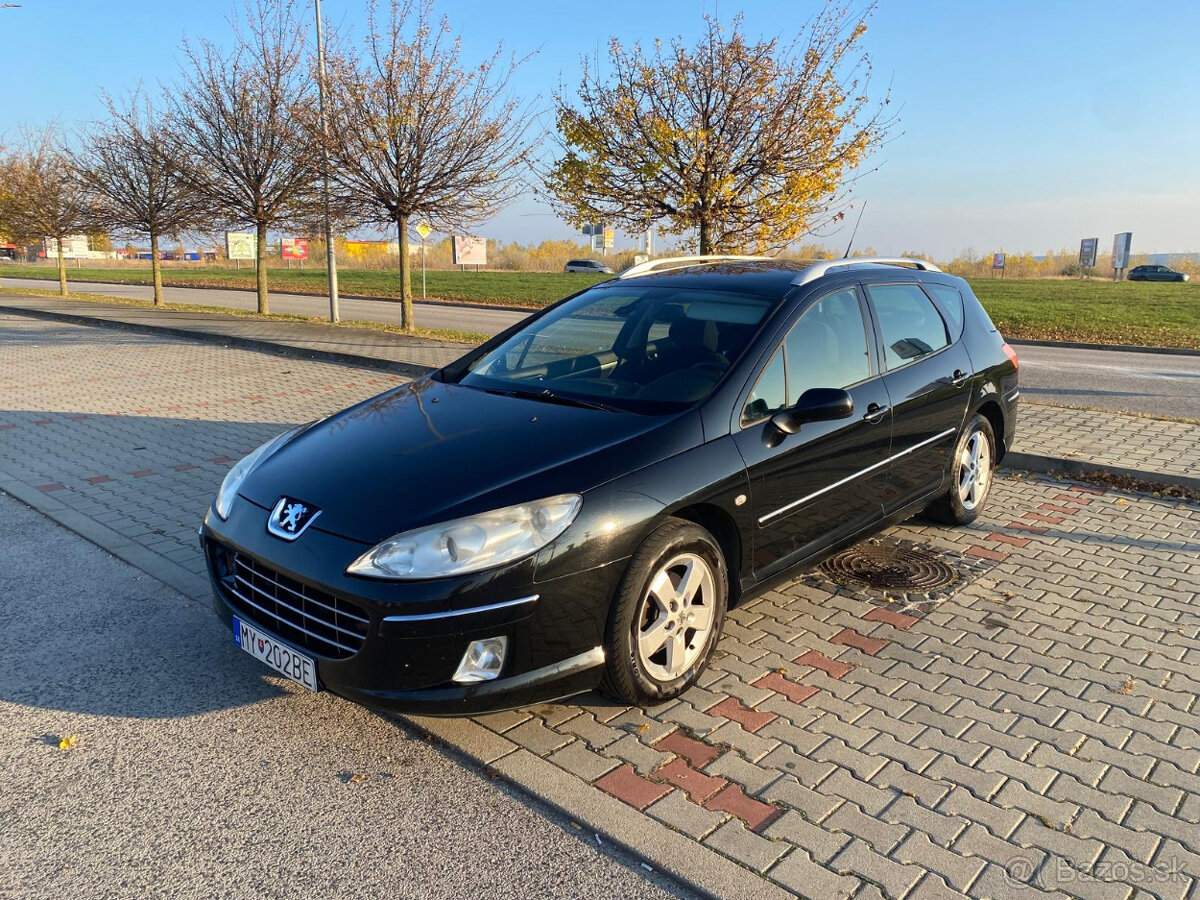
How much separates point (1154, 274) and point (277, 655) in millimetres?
72922

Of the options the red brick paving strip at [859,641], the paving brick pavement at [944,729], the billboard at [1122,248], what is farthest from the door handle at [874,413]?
the billboard at [1122,248]

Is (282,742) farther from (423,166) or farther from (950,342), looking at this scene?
(423,166)

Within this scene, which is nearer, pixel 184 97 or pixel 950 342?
pixel 950 342

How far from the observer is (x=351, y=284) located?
4528cm

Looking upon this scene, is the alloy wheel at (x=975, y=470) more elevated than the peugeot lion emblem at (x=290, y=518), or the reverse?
the peugeot lion emblem at (x=290, y=518)

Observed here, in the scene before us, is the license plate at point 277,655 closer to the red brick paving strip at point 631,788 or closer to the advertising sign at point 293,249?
the red brick paving strip at point 631,788

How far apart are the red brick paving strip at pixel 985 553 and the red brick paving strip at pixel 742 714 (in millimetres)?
2394

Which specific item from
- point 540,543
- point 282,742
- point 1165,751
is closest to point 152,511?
point 282,742

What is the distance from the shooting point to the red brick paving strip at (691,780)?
2979 mm

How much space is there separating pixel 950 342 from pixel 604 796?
3.73 m

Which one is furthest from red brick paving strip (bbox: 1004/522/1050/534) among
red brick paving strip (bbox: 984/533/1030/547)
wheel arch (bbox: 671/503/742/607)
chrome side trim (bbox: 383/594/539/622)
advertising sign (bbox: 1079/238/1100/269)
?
advertising sign (bbox: 1079/238/1100/269)

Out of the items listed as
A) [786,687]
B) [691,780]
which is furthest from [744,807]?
[786,687]

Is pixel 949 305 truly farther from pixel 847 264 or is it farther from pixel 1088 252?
pixel 1088 252

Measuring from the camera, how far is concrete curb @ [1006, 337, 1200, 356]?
18.2m
